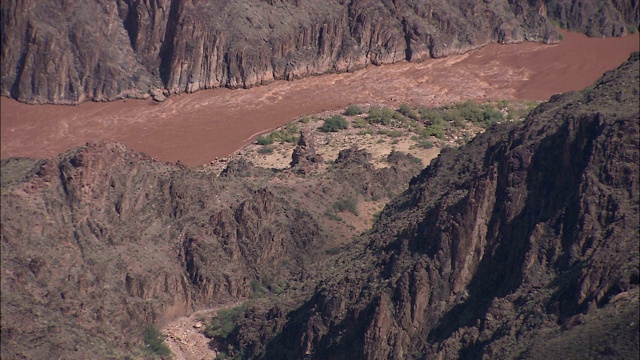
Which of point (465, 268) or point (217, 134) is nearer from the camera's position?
point (465, 268)

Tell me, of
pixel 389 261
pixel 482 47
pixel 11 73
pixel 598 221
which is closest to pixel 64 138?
pixel 11 73

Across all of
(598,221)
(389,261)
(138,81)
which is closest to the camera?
(598,221)

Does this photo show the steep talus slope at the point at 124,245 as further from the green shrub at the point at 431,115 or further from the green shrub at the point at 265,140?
the green shrub at the point at 431,115

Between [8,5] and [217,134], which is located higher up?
[8,5]

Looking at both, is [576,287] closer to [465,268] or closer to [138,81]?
[465,268]

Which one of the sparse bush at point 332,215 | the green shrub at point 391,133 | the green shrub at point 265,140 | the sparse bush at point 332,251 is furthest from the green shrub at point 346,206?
the green shrub at point 265,140

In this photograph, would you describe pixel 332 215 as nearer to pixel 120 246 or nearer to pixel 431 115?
pixel 120 246

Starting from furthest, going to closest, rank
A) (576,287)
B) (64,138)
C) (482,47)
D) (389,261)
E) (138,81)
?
(482,47), (138,81), (64,138), (389,261), (576,287)
